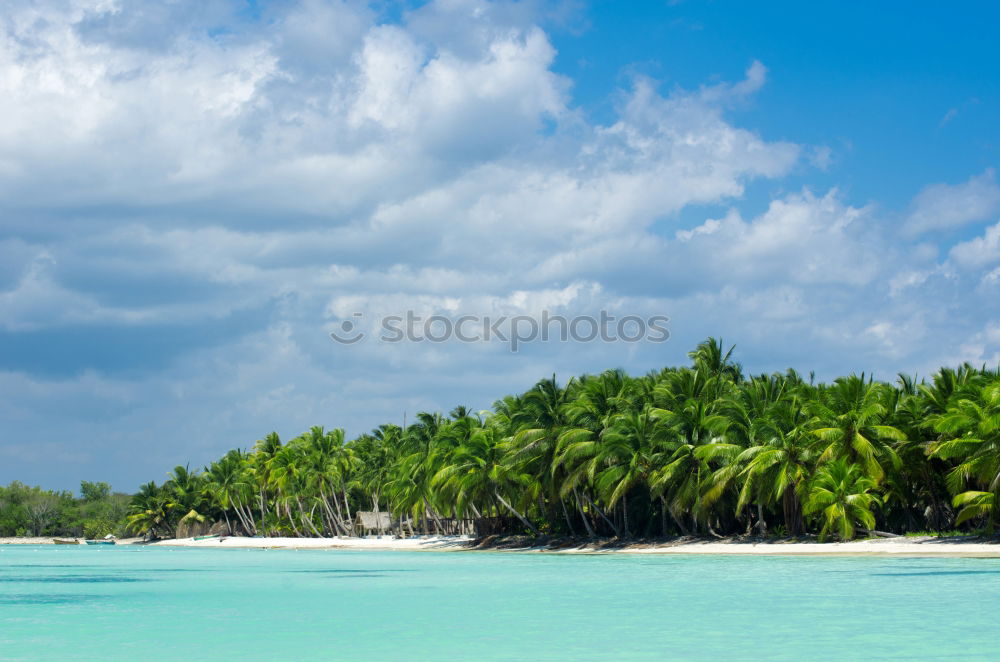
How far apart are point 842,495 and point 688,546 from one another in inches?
370

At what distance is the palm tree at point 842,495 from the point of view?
34.4m

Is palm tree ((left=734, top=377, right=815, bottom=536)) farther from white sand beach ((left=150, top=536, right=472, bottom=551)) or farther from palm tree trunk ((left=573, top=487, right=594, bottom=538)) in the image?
white sand beach ((left=150, top=536, right=472, bottom=551))

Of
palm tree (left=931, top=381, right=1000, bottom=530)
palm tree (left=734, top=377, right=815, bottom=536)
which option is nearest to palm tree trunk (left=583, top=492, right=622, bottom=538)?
palm tree (left=734, top=377, right=815, bottom=536)

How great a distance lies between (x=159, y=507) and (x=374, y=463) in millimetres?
30743

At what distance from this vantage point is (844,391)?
36.7 meters

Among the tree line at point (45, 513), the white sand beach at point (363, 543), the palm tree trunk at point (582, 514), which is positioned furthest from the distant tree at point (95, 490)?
the palm tree trunk at point (582, 514)

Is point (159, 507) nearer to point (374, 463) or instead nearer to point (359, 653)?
point (374, 463)

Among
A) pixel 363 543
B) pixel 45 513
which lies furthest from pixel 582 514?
pixel 45 513

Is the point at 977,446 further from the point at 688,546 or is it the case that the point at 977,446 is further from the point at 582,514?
the point at 582,514

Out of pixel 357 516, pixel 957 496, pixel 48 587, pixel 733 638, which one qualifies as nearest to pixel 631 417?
pixel 957 496

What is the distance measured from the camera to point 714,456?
39.6 metres

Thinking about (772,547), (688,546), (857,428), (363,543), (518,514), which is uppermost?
(857,428)

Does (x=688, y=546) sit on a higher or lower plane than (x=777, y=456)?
lower

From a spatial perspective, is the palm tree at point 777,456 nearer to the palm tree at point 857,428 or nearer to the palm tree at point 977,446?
the palm tree at point 857,428
